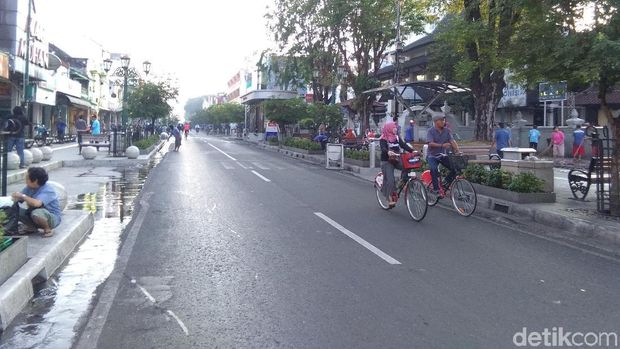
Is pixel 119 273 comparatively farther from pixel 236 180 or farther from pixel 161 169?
pixel 161 169

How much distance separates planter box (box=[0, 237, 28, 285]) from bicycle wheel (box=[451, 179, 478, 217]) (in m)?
7.47

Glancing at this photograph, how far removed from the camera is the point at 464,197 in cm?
1105

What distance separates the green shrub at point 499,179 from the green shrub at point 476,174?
0.58 ft

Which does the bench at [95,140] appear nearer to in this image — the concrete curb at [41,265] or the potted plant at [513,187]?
the concrete curb at [41,265]

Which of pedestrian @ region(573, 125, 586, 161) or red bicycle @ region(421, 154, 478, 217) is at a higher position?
pedestrian @ region(573, 125, 586, 161)

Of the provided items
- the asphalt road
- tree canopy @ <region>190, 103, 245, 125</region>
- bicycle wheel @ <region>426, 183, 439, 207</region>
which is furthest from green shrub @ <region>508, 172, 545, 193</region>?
tree canopy @ <region>190, 103, 245, 125</region>

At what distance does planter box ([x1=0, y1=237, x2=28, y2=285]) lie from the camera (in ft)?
18.2

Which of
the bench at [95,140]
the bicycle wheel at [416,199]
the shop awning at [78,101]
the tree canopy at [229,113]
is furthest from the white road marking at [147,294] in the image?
the tree canopy at [229,113]

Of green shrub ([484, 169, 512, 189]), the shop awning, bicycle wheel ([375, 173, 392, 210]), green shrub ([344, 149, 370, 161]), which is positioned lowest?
bicycle wheel ([375, 173, 392, 210])

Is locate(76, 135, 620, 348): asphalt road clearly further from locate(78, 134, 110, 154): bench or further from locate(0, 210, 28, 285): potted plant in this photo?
locate(78, 134, 110, 154): bench

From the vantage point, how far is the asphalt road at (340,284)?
490 cm

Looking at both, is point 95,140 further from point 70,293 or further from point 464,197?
point 70,293

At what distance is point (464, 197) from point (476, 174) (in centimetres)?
235

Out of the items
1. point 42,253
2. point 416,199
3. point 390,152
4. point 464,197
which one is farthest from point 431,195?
point 42,253
